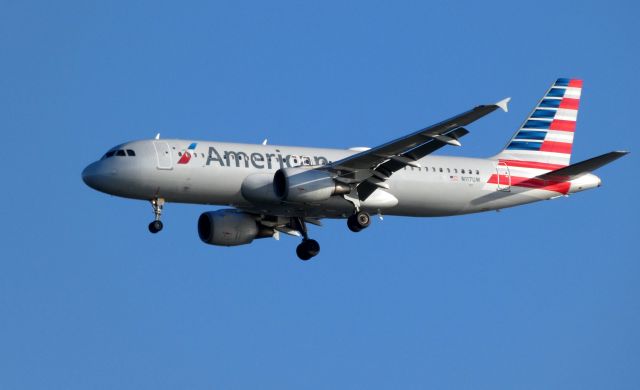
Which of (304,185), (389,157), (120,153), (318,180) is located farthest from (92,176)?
(389,157)

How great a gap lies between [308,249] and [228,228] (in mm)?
3991

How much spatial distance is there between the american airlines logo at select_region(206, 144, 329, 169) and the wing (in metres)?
1.90

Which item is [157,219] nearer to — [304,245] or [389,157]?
[304,245]

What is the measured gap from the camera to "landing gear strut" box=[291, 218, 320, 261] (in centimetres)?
6475

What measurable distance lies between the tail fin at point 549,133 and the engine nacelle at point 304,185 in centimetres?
1097

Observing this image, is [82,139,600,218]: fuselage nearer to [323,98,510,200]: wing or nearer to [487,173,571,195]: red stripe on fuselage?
[487,173,571,195]: red stripe on fuselage

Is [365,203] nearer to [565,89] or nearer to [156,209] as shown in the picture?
[156,209]

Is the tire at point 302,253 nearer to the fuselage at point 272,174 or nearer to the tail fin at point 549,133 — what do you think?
the fuselage at point 272,174

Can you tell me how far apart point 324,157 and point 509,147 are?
1101 centimetres

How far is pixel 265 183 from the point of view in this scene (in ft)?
195

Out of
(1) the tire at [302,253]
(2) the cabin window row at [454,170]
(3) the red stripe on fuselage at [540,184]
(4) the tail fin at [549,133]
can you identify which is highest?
(4) the tail fin at [549,133]

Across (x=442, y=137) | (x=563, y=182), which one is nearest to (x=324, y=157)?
(x=442, y=137)

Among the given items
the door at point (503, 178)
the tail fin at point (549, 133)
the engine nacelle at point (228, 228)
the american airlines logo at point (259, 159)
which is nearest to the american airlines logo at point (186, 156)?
the american airlines logo at point (259, 159)

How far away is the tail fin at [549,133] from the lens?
2640 inches
